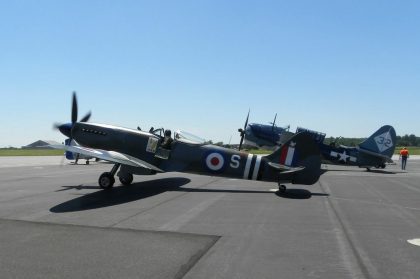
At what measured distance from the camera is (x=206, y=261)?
6020 millimetres

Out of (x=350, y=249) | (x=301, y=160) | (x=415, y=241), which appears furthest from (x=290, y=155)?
(x=350, y=249)

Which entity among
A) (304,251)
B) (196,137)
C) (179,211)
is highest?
(196,137)

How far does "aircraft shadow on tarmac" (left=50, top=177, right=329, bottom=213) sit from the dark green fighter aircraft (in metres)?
0.54

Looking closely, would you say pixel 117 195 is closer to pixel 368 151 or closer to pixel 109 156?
pixel 109 156

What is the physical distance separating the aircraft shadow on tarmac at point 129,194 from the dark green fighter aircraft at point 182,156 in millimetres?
542

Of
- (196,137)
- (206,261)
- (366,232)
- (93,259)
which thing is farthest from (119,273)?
(196,137)

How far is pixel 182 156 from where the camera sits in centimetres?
1608

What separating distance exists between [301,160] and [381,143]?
15.3m

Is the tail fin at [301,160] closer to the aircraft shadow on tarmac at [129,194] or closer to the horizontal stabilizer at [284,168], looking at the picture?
the horizontal stabilizer at [284,168]

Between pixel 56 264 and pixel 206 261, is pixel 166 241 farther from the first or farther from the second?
pixel 56 264

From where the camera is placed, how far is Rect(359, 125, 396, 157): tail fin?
1072 inches

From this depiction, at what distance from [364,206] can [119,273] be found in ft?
→ 27.8

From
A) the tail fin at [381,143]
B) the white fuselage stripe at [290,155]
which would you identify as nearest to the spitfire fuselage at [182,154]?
the white fuselage stripe at [290,155]

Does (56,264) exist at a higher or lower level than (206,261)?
lower
